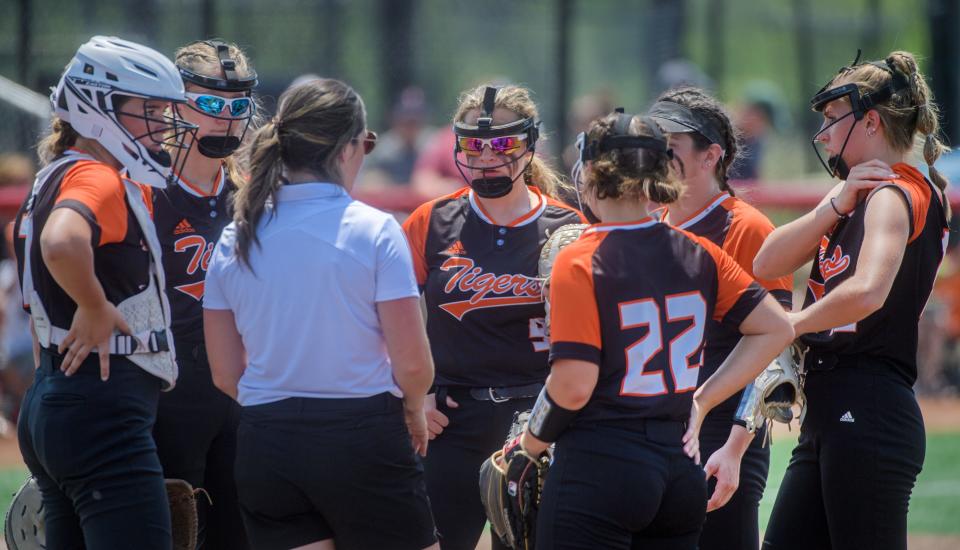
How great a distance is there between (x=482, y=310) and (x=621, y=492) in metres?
A: 1.23

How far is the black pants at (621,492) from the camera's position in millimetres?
3033

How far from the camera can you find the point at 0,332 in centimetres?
956

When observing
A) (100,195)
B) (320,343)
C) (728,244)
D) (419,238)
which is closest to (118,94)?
(100,195)

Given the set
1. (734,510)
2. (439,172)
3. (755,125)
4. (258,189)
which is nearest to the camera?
(258,189)

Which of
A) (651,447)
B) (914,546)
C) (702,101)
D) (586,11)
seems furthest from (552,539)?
(586,11)

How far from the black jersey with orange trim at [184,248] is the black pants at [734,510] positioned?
182 cm

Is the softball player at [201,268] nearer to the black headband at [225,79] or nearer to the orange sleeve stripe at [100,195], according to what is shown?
the black headband at [225,79]

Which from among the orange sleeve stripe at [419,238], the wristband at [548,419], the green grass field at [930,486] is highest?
the orange sleeve stripe at [419,238]

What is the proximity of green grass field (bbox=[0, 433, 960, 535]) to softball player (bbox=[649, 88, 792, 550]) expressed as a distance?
2897mm

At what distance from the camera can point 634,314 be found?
10.0 feet

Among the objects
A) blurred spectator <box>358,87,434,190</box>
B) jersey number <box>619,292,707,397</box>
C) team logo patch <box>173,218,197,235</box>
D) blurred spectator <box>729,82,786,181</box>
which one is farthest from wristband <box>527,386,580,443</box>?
blurred spectator <box>729,82,786,181</box>

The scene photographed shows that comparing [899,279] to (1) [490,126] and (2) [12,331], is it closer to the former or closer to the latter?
(1) [490,126]

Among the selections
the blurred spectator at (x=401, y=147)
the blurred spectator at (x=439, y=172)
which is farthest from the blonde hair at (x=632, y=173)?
the blurred spectator at (x=401, y=147)

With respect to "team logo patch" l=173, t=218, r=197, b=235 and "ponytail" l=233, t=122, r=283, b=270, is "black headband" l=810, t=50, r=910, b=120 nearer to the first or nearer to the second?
"ponytail" l=233, t=122, r=283, b=270
